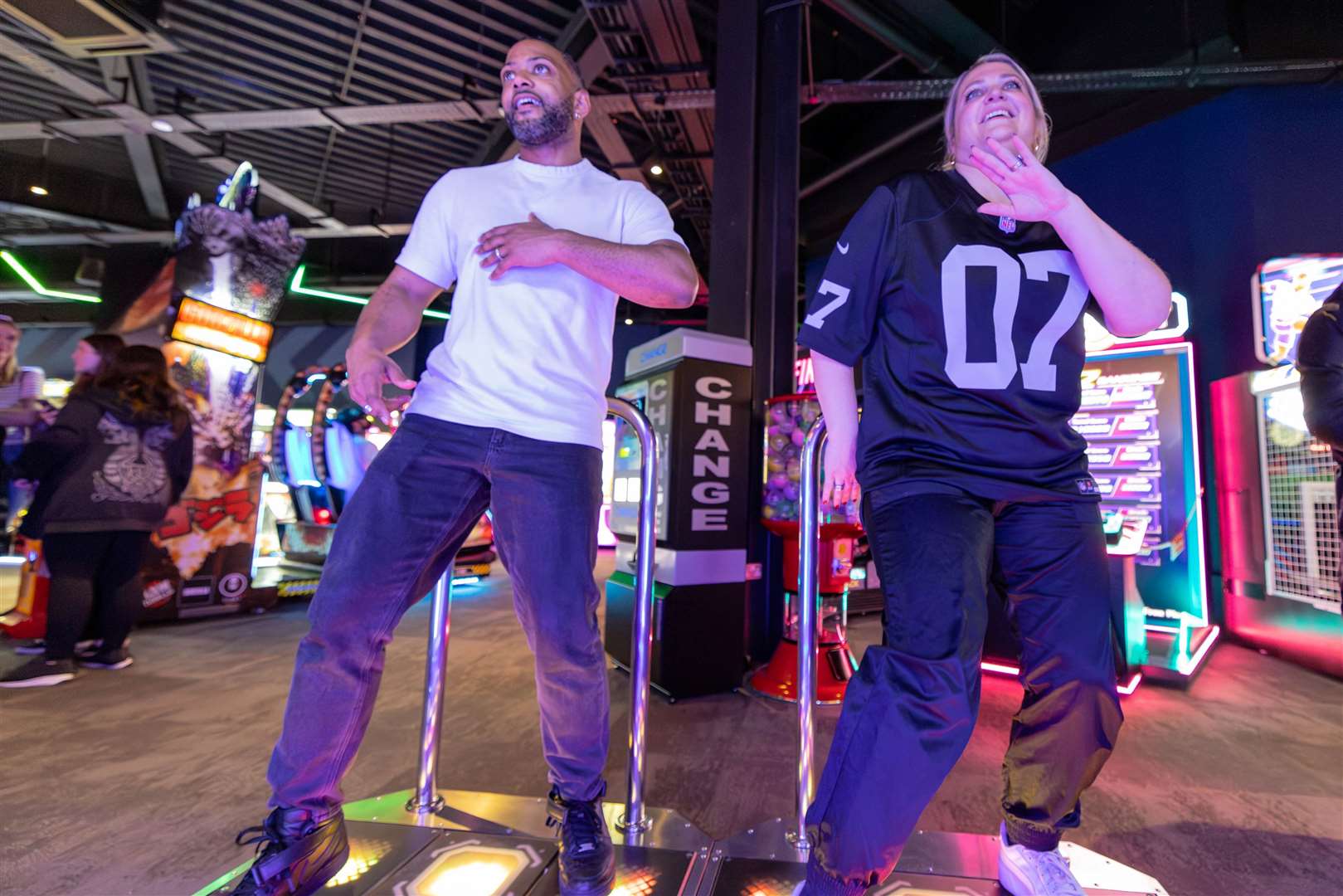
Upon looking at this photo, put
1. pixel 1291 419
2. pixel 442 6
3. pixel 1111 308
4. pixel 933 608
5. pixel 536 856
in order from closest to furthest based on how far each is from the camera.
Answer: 1. pixel 933 608
2. pixel 1111 308
3. pixel 536 856
4. pixel 1291 419
5. pixel 442 6

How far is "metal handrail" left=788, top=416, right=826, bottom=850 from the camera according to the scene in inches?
57.7

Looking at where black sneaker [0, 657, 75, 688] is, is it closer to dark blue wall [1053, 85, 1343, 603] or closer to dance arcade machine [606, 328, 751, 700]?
dance arcade machine [606, 328, 751, 700]

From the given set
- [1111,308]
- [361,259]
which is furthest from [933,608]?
[361,259]

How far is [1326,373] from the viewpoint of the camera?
64.8 inches

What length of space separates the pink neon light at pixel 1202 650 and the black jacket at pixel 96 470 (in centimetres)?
529

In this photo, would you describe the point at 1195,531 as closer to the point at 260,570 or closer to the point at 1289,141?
the point at 1289,141

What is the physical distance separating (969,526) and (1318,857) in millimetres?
1608

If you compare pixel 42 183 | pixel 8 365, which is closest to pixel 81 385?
pixel 8 365

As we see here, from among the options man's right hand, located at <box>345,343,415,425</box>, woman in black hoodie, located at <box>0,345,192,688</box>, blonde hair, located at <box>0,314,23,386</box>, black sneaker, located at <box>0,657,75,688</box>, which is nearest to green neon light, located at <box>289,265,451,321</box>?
blonde hair, located at <box>0,314,23,386</box>

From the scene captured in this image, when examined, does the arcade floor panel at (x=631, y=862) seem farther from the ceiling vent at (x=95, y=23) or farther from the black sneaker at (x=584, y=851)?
the ceiling vent at (x=95, y=23)

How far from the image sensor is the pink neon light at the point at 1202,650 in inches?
132

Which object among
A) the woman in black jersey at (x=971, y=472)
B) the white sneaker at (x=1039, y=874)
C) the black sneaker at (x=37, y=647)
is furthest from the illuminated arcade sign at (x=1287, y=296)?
the black sneaker at (x=37, y=647)

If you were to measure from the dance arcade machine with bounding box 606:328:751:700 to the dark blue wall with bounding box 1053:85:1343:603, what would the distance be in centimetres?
383

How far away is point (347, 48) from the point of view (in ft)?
18.5
